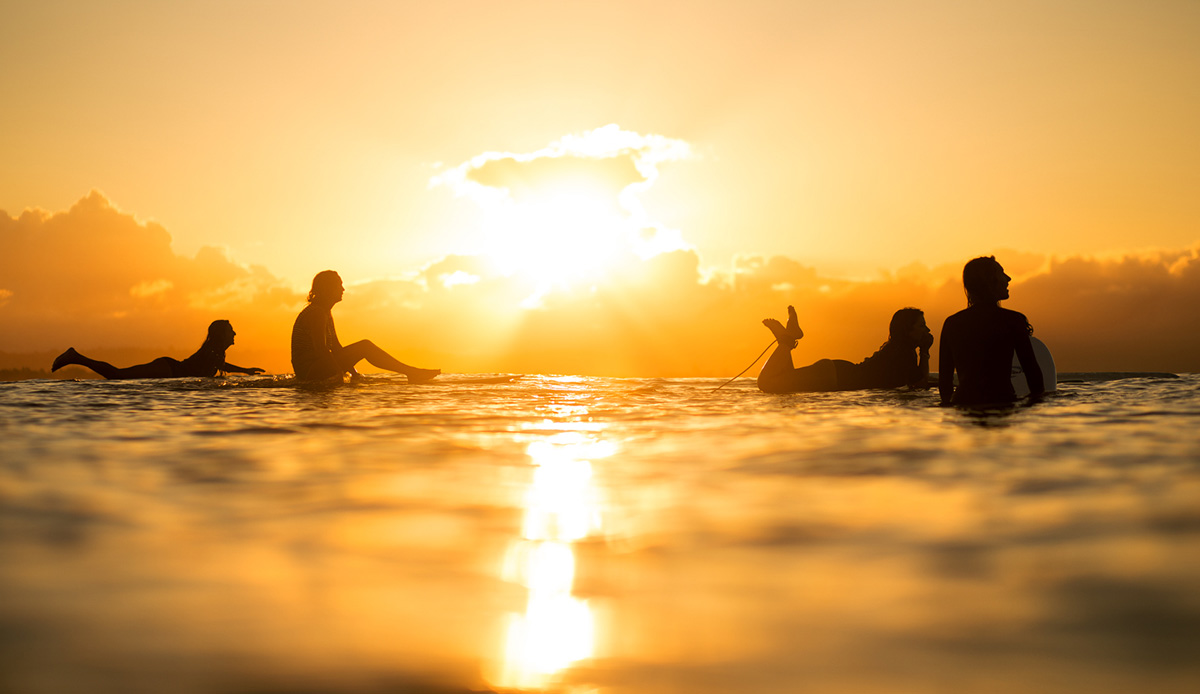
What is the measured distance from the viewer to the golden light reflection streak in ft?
4.97

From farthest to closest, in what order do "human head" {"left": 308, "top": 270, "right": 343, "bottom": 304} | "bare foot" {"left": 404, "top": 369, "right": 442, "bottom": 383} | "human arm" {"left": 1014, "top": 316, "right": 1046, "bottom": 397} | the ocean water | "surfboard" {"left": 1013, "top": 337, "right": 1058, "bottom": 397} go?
"bare foot" {"left": 404, "top": 369, "right": 442, "bottom": 383}
"human head" {"left": 308, "top": 270, "right": 343, "bottom": 304}
"surfboard" {"left": 1013, "top": 337, "right": 1058, "bottom": 397}
"human arm" {"left": 1014, "top": 316, "right": 1046, "bottom": 397}
the ocean water

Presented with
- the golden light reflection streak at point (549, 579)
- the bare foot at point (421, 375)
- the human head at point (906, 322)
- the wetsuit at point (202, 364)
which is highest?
the human head at point (906, 322)

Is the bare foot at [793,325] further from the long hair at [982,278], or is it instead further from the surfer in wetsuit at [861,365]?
the long hair at [982,278]

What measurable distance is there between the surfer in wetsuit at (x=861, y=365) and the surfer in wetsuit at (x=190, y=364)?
33.0 ft

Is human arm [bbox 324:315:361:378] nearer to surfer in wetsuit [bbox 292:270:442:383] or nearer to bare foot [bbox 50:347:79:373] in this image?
surfer in wetsuit [bbox 292:270:442:383]

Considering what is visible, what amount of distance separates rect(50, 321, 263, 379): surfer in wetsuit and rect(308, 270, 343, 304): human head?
3.18 metres

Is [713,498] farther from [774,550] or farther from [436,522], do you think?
[436,522]

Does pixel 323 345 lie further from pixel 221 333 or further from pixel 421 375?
pixel 221 333

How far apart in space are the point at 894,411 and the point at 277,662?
23.7ft

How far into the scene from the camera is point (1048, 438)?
5102 mm

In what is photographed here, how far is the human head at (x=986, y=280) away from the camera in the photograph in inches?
287

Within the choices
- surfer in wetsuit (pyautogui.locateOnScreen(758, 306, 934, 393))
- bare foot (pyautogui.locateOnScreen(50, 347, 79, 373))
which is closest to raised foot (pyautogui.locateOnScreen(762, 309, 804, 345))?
surfer in wetsuit (pyautogui.locateOnScreen(758, 306, 934, 393))

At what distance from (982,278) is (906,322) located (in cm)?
361

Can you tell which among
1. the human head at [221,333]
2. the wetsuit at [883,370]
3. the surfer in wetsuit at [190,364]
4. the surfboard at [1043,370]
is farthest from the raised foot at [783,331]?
the human head at [221,333]
